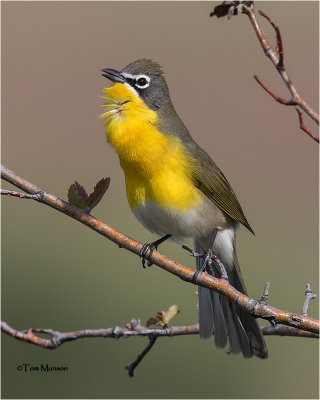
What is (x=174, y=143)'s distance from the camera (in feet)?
12.0

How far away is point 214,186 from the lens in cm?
382

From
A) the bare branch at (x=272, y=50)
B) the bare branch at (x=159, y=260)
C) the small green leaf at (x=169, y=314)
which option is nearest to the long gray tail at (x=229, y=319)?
the small green leaf at (x=169, y=314)

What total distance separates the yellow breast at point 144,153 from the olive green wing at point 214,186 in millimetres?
121

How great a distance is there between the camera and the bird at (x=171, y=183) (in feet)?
11.4

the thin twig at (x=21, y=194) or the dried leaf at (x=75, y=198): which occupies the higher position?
the dried leaf at (x=75, y=198)

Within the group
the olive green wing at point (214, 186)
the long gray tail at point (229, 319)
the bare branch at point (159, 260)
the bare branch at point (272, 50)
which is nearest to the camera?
the bare branch at point (272, 50)

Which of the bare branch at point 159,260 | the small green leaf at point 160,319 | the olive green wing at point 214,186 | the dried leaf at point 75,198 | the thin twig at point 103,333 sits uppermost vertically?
the olive green wing at point 214,186


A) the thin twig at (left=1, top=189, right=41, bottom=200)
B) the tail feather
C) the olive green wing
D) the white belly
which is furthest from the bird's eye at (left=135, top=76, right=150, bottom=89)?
the tail feather

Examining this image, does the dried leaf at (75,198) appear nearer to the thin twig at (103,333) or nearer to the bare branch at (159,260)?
the bare branch at (159,260)

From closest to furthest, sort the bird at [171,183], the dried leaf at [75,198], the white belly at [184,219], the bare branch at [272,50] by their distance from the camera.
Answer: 1. the bare branch at [272,50]
2. the dried leaf at [75,198]
3. the bird at [171,183]
4. the white belly at [184,219]

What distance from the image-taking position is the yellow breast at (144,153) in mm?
3486

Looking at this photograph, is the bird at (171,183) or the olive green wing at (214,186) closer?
the bird at (171,183)

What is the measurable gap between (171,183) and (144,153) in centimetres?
24

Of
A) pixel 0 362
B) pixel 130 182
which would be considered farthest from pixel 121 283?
Result: pixel 130 182
